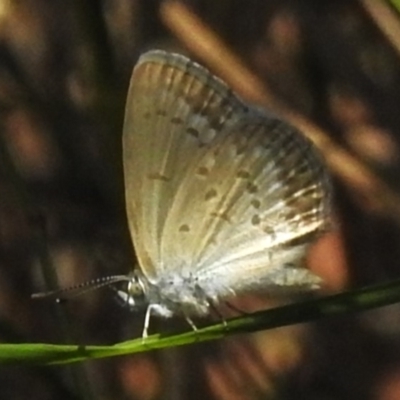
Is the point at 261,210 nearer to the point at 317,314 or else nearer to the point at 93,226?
the point at 317,314

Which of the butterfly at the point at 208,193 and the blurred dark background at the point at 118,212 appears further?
the blurred dark background at the point at 118,212

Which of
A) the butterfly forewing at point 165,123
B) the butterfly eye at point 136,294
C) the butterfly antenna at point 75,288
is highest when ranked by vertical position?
the butterfly forewing at point 165,123

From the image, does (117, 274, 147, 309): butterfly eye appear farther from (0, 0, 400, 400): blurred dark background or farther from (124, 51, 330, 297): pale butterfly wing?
(0, 0, 400, 400): blurred dark background

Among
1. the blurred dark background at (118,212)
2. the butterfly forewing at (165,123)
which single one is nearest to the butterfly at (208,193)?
the butterfly forewing at (165,123)

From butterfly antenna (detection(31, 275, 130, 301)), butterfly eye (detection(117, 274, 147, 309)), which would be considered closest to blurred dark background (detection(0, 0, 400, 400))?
butterfly antenna (detection(31, 275, 130, 301))

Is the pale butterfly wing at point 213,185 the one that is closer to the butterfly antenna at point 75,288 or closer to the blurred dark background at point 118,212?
the butterfly antenna at point 75,288

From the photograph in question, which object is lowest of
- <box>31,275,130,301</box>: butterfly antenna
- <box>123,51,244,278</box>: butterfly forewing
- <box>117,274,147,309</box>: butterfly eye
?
<box>117,274,147,309</box>: butterfly eye

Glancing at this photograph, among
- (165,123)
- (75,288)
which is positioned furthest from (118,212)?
(165,123)

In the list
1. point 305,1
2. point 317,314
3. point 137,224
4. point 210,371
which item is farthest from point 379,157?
point 317,314
